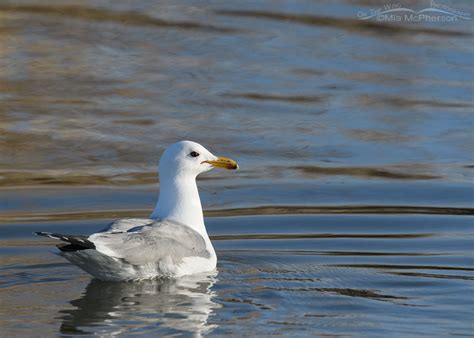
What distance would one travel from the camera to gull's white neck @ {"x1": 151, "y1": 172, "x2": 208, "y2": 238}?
1103 centimetres

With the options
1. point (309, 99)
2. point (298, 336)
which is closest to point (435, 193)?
point (309, 99)

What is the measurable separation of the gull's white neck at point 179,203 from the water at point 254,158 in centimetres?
51

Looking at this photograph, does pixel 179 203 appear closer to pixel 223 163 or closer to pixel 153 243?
pixel 223 163

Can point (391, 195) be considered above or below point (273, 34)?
below

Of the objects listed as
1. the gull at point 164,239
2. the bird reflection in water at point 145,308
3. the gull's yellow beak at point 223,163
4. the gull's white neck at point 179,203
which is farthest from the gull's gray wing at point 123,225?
the gull's yellow beak at point 223,163

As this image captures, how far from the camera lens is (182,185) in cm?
1116

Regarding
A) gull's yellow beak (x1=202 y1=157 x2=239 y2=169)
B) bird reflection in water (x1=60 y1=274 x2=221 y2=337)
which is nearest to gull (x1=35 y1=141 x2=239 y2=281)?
gull's yellow beak (x1=202 y1=157 x2=239 y2=169)

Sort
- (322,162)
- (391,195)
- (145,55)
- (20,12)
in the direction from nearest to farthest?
(391,195) < (322,162) < (145,55) < (20,12)

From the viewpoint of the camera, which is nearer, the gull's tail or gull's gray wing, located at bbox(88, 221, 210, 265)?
the gull's tail

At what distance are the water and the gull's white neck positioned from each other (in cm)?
51

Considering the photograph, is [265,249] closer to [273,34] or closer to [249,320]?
[249,320]

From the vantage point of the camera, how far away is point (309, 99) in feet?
56.1

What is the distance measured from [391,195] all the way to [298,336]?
4938 mm

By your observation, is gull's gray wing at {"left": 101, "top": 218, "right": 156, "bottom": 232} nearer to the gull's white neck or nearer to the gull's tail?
the gull's tail
